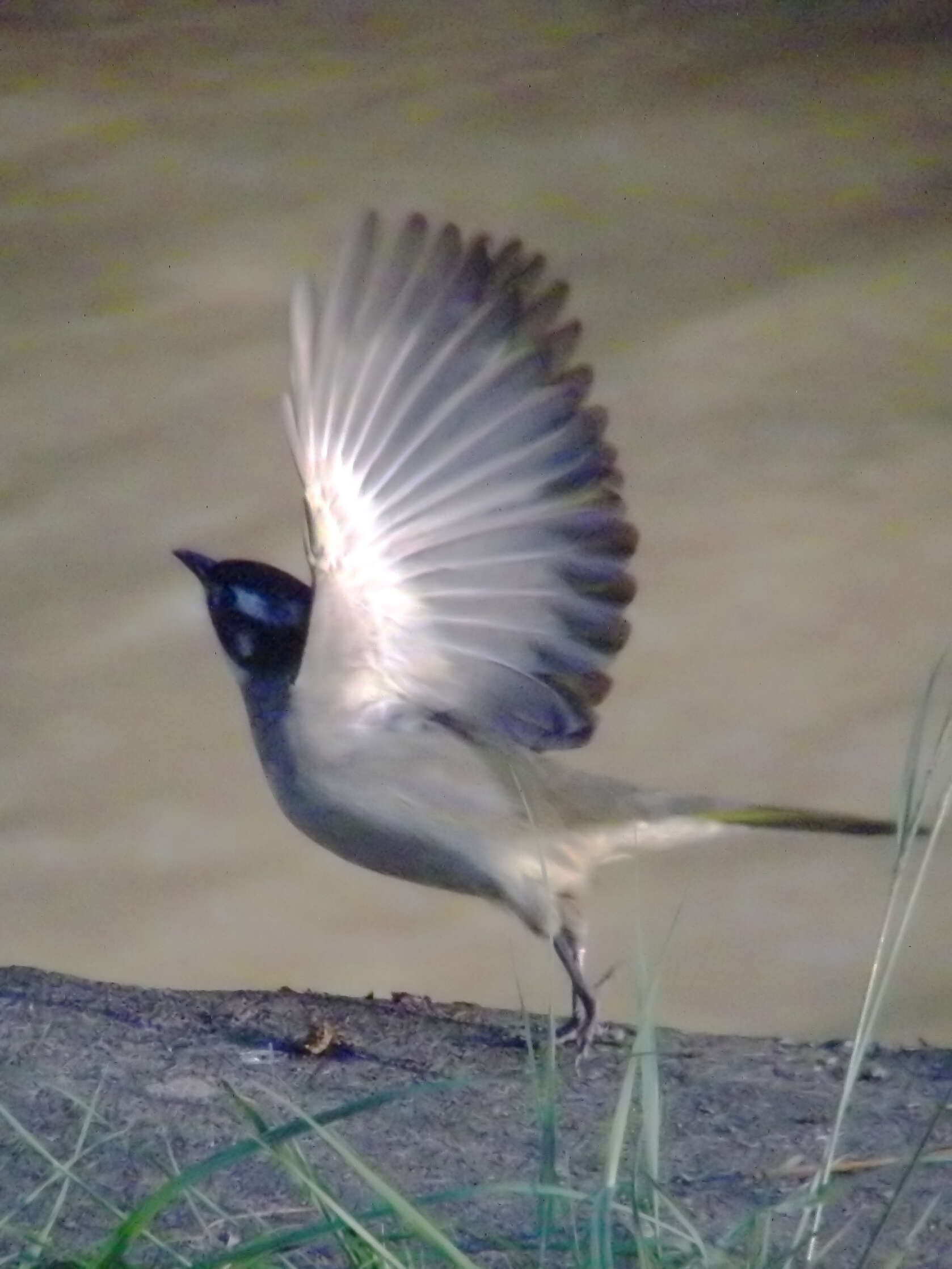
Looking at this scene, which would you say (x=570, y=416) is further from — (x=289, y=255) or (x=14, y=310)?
(x=14, y=310)

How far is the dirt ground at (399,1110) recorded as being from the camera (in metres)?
1.51

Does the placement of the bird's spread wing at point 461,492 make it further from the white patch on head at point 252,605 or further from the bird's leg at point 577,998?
the bird's leg at point 577,998

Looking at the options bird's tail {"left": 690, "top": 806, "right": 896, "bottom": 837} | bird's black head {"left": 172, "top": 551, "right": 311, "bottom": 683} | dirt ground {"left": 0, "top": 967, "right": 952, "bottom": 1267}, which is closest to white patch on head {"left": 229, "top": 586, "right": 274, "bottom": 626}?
bird's black head {"left": 172, "top": 551, "right": 311, "bottom": 683}

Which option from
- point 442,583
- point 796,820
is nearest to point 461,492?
point 442,583

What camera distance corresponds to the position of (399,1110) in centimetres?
183

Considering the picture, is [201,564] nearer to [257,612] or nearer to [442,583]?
[257,612]

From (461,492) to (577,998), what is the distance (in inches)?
25.3

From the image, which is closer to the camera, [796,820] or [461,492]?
[461,492]

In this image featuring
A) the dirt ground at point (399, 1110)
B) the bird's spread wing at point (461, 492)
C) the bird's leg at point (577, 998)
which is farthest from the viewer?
the bird's leg at point (577, 998)

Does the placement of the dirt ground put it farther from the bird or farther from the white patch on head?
the white patch on head

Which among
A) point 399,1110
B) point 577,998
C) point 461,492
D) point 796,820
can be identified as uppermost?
point 461,492

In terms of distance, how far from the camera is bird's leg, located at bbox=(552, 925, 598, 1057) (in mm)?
2166

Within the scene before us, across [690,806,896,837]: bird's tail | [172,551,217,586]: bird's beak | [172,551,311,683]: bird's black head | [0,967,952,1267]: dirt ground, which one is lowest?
[0,967,952,1267]: dirt ground

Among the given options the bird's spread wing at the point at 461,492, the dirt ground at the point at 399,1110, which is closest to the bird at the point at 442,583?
the bird's spread wing at the point at 461,492
